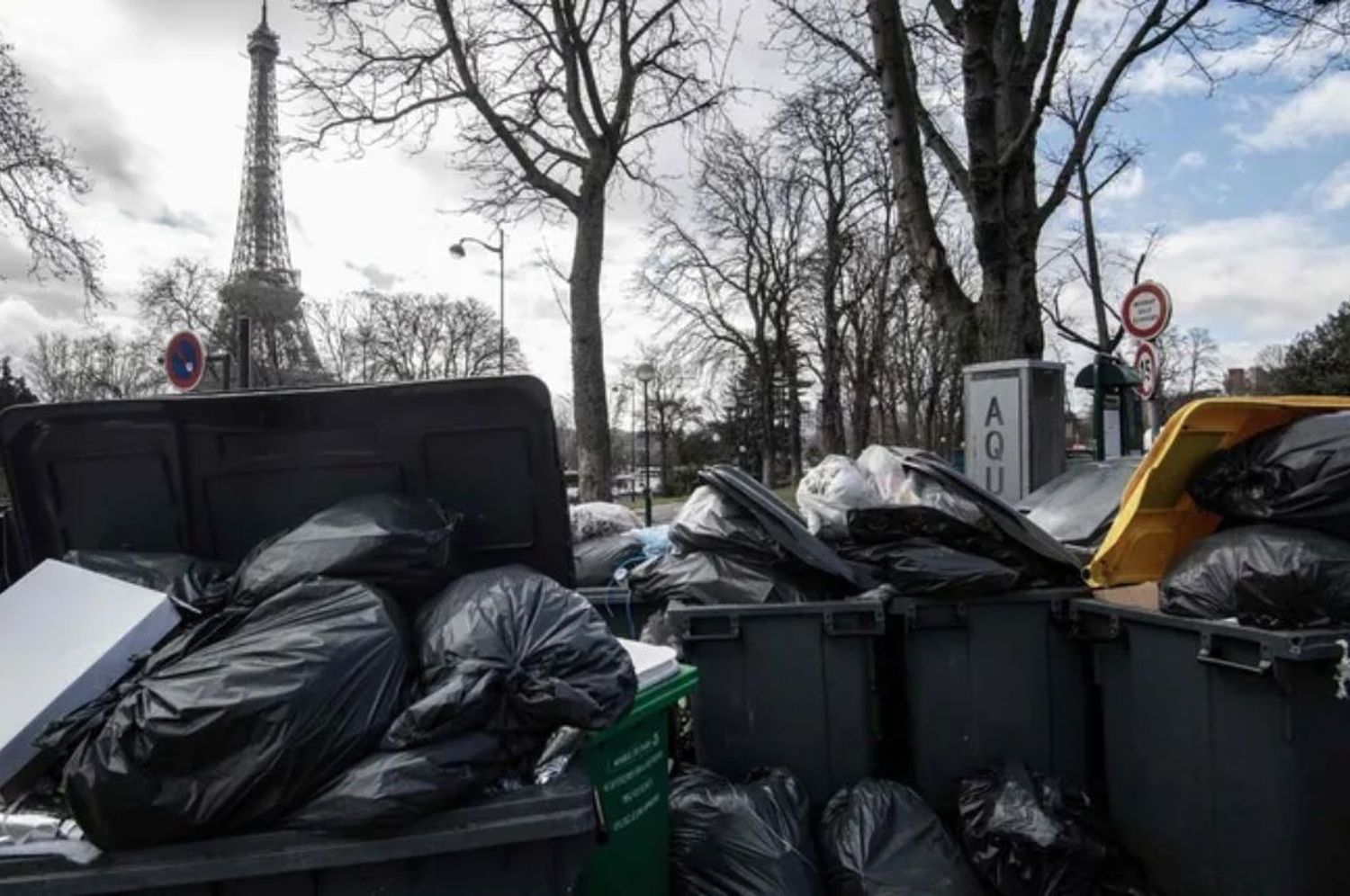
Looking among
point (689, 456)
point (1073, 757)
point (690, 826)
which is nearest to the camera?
point (690, 826)

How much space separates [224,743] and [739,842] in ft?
5.40

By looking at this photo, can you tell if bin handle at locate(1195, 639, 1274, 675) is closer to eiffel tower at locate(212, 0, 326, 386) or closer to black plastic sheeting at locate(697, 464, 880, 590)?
black plastic sheeting at locate(697, 464, 880, 590)

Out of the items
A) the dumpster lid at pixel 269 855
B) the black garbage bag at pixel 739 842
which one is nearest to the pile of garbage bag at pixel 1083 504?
the black garbage bag at pixel 739 842

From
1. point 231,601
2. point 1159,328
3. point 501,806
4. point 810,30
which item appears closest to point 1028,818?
point 501,806

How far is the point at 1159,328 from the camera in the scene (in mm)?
9102

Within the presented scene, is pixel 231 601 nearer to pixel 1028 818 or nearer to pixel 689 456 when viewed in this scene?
pixel 1028 818

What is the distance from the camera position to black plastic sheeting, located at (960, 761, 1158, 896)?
9.59ft

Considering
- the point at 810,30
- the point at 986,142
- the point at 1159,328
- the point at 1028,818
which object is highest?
the point at 810,30

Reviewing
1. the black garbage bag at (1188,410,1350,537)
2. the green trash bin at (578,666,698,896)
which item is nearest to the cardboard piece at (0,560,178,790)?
the green trash bin at (578,666,698,896)

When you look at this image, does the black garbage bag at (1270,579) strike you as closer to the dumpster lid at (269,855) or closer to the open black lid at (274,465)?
the open black lid at (274,465)

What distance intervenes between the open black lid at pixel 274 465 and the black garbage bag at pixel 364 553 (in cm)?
28

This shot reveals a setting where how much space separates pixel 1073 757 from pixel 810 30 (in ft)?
29.6

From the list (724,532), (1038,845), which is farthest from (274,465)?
(1038,845)

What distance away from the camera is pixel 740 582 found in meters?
3.44
